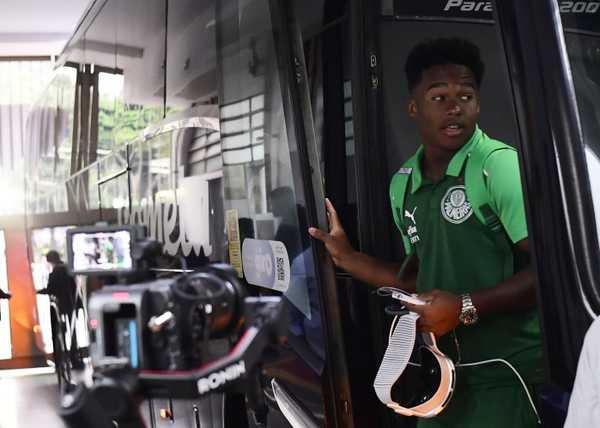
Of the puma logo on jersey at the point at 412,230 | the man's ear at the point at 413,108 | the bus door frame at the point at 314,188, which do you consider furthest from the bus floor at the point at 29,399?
the man's ear at the point at 413,108

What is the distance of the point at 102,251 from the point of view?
158 centimetres

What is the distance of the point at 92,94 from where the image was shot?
5238 millimetres

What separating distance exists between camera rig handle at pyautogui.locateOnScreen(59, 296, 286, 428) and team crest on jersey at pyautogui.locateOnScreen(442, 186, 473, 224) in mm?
1263

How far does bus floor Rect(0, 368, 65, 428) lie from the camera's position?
678 centimetres

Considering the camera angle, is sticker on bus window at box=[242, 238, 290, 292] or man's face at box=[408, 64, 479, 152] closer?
man's face at box=[408, 64, 479, 152]

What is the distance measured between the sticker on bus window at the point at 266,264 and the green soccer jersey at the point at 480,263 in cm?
57

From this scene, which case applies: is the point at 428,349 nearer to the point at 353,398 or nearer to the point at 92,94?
the point at 353,398

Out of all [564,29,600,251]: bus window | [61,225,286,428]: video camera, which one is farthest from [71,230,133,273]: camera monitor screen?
[564,29,600,251]: bus window

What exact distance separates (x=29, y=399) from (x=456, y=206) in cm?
607

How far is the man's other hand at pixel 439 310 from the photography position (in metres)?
2.43

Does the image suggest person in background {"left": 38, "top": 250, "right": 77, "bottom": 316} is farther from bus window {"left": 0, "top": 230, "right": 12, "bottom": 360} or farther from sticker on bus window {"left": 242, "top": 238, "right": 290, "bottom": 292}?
sticker on bus window {"left": 242, "top": 238, "right": 290, "bottom": 292}

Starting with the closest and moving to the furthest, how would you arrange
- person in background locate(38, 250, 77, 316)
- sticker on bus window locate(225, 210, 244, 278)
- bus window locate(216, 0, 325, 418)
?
bus window locate(216, 0, 325, 418) < sticker on bus window locate(225, 210, 244, 278) < person in background locate(38, 250, 77, 316)

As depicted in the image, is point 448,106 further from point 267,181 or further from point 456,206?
point 267,181

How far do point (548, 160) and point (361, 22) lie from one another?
1.33 m
